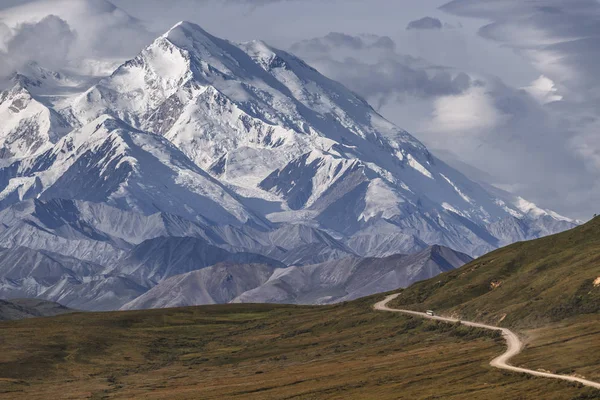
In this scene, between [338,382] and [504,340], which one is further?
[504,340]

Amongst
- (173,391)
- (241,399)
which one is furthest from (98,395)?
(241,399)

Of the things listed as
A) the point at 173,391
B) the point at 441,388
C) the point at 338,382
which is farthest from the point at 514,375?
the point at 173,391

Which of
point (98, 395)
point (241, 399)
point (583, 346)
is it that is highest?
point (583, 346)

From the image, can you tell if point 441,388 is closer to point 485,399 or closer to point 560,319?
point 485,399

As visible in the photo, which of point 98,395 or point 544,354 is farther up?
point 544,354

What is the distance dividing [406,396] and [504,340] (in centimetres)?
4381

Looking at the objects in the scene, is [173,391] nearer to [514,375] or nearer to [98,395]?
[98,395]

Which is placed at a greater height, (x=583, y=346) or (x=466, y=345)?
(x=583, y=346)

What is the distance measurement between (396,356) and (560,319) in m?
26.6

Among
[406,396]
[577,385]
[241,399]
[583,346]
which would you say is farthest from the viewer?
[241,399]

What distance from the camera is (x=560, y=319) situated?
196 meters

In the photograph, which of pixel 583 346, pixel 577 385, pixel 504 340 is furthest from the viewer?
pixel 504 340

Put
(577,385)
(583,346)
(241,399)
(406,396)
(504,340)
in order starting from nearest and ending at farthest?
1. (577,385)
2. (406,396)
3. (583,346)
4. (241,399)
5. (504,340)

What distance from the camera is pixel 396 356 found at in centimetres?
19900
